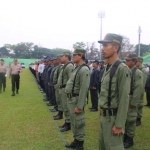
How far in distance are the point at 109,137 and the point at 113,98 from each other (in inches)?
17.9

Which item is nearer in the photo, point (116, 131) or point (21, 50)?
point (116, 131)

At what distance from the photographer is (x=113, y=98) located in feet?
8.68

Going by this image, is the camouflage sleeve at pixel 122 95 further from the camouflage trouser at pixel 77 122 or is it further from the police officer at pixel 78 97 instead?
the camouflage trouser at pixel 77 122

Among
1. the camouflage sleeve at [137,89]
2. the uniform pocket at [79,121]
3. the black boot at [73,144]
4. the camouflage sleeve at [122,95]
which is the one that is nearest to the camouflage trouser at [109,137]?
the camouflage sleeve at [122,95]

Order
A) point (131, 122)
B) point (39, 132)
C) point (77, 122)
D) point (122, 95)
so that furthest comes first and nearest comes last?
1. point (39, 132)
2. point (131, 122)
3. point (77, 122)
4. point (122, 95)

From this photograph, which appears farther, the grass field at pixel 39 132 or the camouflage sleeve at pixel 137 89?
the grass field at pixel 39 132

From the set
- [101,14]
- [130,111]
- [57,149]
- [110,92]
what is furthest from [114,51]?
[101,14]

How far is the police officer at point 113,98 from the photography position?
8.39ft

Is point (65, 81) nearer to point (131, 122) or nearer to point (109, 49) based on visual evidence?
point (131, 122)

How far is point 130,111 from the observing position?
451 cm

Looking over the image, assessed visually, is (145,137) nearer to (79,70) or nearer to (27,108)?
(79,70)

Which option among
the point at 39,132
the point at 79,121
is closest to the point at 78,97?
the point at 79,121

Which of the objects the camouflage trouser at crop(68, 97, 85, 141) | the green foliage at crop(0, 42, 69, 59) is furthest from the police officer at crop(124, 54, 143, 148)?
the green foliage at crop(0, 42, 69, 59)

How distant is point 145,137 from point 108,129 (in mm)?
2784
